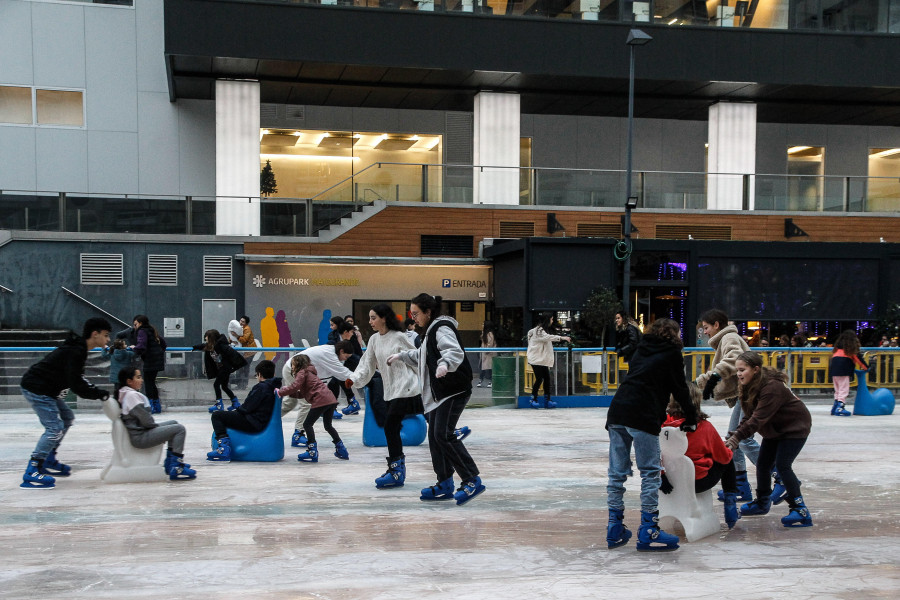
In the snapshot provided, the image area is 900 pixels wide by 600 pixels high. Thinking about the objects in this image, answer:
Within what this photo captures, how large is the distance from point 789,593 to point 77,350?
718 centimetres

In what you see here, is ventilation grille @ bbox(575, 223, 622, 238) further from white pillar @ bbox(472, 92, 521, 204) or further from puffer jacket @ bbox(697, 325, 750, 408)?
puffer jacket @ bbox(697, 325, 750, 408)

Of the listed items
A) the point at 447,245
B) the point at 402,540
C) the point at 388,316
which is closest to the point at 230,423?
the point at 388,316

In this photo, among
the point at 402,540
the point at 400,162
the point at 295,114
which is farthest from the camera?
the point at 295,114

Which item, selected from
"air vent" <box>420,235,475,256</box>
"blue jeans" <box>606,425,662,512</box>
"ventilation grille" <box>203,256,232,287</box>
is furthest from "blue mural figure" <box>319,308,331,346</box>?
"blue jeans" <box>606,425,662,512</box>

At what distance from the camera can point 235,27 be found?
2567cm

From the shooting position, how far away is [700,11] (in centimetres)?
2858

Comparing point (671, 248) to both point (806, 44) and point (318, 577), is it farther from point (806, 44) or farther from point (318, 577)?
point (318, 577)

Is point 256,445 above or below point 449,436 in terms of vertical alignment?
below

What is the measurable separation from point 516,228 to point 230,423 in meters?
17.7

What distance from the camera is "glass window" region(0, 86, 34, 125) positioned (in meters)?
28.5

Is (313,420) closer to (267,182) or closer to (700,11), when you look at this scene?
(267,182)

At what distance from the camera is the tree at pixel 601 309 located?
22859 millimetres

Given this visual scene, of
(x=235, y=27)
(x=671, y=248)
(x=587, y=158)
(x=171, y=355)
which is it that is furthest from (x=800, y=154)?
(x=171, y=355)

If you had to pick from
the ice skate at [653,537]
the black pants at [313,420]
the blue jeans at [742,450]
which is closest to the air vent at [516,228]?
the black pants at [313,420]
